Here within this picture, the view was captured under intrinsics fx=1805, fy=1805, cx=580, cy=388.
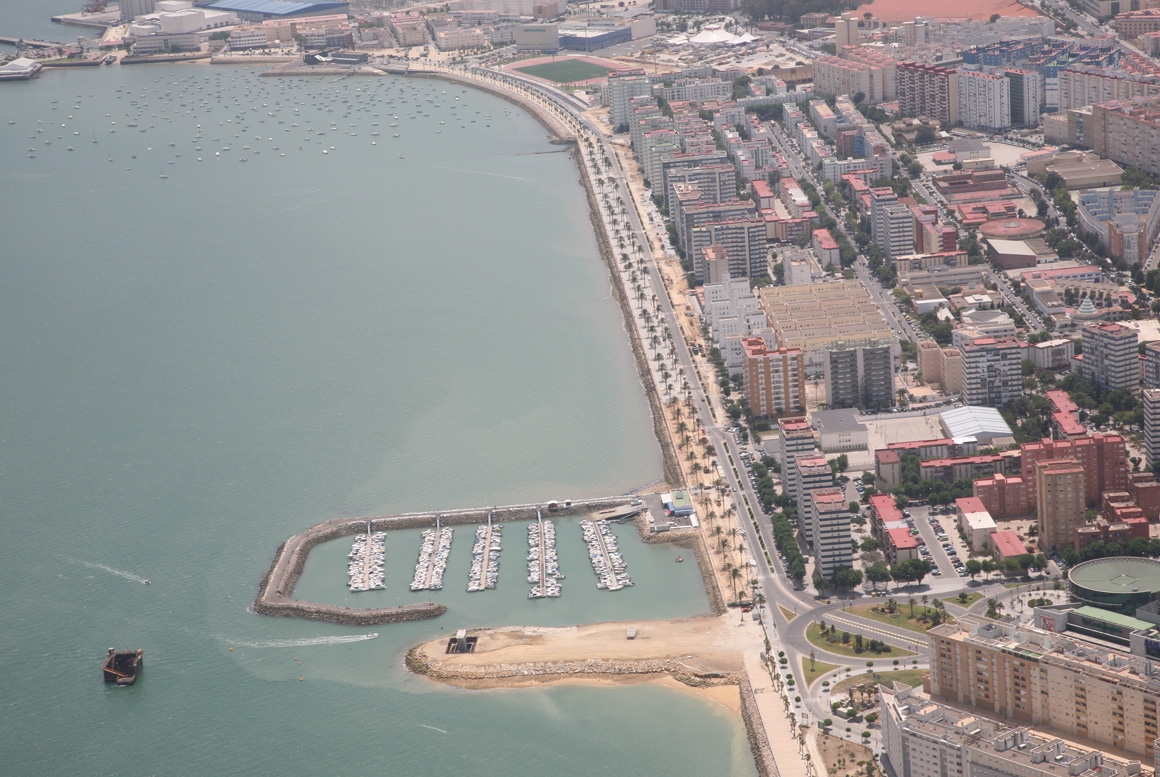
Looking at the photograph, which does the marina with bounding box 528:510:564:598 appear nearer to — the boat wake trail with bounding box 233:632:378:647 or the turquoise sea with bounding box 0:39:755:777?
the turquoise sea with bounding box 0:39:755:777

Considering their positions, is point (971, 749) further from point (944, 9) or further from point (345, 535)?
point (944, 9)

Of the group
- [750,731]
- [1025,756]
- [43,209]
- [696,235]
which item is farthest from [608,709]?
[43,209]

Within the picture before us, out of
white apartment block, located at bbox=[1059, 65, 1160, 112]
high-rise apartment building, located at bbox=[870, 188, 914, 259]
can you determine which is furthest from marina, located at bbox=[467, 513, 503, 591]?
white apartment block, located at bbox=[1059, 65, 1160, 112]

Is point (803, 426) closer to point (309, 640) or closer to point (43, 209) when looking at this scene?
point (309, 640)

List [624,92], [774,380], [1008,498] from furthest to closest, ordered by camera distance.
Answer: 1. [624,92]
2. [774,380]
3. [1008,498]

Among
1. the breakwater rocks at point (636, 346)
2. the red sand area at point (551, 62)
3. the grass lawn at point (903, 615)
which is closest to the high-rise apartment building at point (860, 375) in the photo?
the breakwater rocks at point (636, 346)

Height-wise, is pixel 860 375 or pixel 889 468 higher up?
pixel 860 375

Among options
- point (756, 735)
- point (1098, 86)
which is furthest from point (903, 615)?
point (1098, 86)

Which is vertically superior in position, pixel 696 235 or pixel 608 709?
pixel 696 235
